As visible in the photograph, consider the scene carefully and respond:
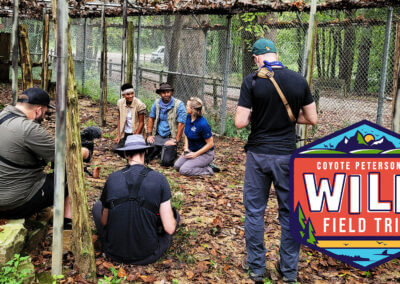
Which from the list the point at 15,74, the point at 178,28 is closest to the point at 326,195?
the point at 15,74

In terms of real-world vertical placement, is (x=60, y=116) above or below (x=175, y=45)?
below

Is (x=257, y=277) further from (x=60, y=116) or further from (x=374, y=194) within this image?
(x=60, y=116)

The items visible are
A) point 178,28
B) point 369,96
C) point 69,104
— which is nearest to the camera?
point 69,104

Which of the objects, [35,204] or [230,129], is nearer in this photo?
[35,204]

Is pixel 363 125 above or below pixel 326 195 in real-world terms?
above

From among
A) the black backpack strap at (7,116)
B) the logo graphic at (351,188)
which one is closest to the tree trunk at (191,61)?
the black backpack strap at (7,116)

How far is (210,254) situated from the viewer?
4.45 m

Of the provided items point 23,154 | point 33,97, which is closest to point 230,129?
point 33,97

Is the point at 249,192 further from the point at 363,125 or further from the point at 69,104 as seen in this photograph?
the point at 69,104

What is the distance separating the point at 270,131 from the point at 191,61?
36.4ft

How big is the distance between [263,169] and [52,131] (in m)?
6.75

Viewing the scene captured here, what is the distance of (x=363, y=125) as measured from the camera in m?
3.74

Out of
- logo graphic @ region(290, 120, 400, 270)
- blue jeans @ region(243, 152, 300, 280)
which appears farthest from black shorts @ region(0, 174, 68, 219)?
logo graphic @ region(290, 120, 400, 270)

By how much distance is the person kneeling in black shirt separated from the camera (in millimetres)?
3812
